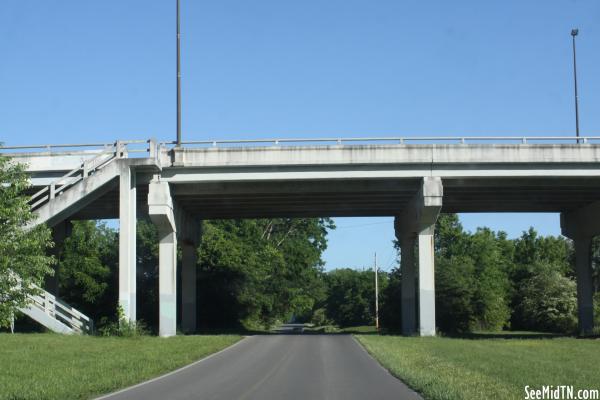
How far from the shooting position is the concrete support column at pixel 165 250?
38.1 m

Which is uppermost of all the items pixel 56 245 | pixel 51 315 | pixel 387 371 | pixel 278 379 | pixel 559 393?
pixel 56 245

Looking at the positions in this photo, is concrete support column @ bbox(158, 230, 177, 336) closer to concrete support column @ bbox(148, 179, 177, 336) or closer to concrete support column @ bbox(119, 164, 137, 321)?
concrete support column @ bbox(148, 179, 177, 336)

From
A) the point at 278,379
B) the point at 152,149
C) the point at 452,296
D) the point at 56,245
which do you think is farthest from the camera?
the point at 452,296

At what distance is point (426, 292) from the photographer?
130ft

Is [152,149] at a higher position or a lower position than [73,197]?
higher

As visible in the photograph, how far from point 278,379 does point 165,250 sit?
22995mm

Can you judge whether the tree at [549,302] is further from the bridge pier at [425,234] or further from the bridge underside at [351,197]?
the bridge pier at [425,234]

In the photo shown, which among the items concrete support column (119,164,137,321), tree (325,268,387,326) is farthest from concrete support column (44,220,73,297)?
tree (325,268,387,326)

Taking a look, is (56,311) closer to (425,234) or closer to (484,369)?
(425,234)

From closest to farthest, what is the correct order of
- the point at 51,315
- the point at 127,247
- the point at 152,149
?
the point at 51,315, the point at 127,247, the point at 152,149

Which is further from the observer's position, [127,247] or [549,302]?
[549,302]

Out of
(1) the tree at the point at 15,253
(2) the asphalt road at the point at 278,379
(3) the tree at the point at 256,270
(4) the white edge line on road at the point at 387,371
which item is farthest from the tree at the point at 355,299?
(1) the tree at the point at 15,253

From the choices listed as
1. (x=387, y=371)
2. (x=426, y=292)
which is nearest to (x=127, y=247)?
(x=426, y=292)

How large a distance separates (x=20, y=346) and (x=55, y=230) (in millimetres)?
20164
